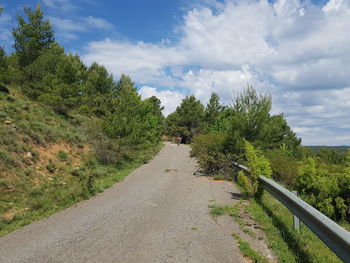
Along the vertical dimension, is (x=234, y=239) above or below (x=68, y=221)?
above

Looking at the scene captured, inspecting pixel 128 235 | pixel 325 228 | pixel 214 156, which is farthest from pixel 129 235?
pixel 214 156

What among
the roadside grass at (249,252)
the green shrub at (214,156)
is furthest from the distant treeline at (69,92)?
the roadside grass at (249,252)

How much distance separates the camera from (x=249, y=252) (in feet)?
15.2

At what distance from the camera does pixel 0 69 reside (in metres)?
26.5

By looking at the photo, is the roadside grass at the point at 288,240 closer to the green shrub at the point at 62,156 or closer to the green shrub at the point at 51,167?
the green shrub at the point at 51,167

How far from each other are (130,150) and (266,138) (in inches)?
481

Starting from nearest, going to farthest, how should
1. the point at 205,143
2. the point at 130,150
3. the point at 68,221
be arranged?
1. the point at 68,221
2. the point at 205,143
3. the point at 130,150

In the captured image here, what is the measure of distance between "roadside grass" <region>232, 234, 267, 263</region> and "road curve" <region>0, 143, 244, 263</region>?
13 cm

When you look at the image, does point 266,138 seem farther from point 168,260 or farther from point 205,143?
point 168,260

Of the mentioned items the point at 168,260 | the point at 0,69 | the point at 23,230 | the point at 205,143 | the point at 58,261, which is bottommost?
the point at 23,230

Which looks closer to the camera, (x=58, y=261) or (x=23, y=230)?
(x=58, y=261)

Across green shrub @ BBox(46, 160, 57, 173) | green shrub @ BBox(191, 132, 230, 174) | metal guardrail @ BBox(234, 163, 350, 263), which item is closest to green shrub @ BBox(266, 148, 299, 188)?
green shrub @ BBox(191, 132, 230, 174)

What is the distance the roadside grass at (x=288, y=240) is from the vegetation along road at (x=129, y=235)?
0.84 metres

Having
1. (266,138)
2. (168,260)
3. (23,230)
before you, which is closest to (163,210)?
(168,260)
